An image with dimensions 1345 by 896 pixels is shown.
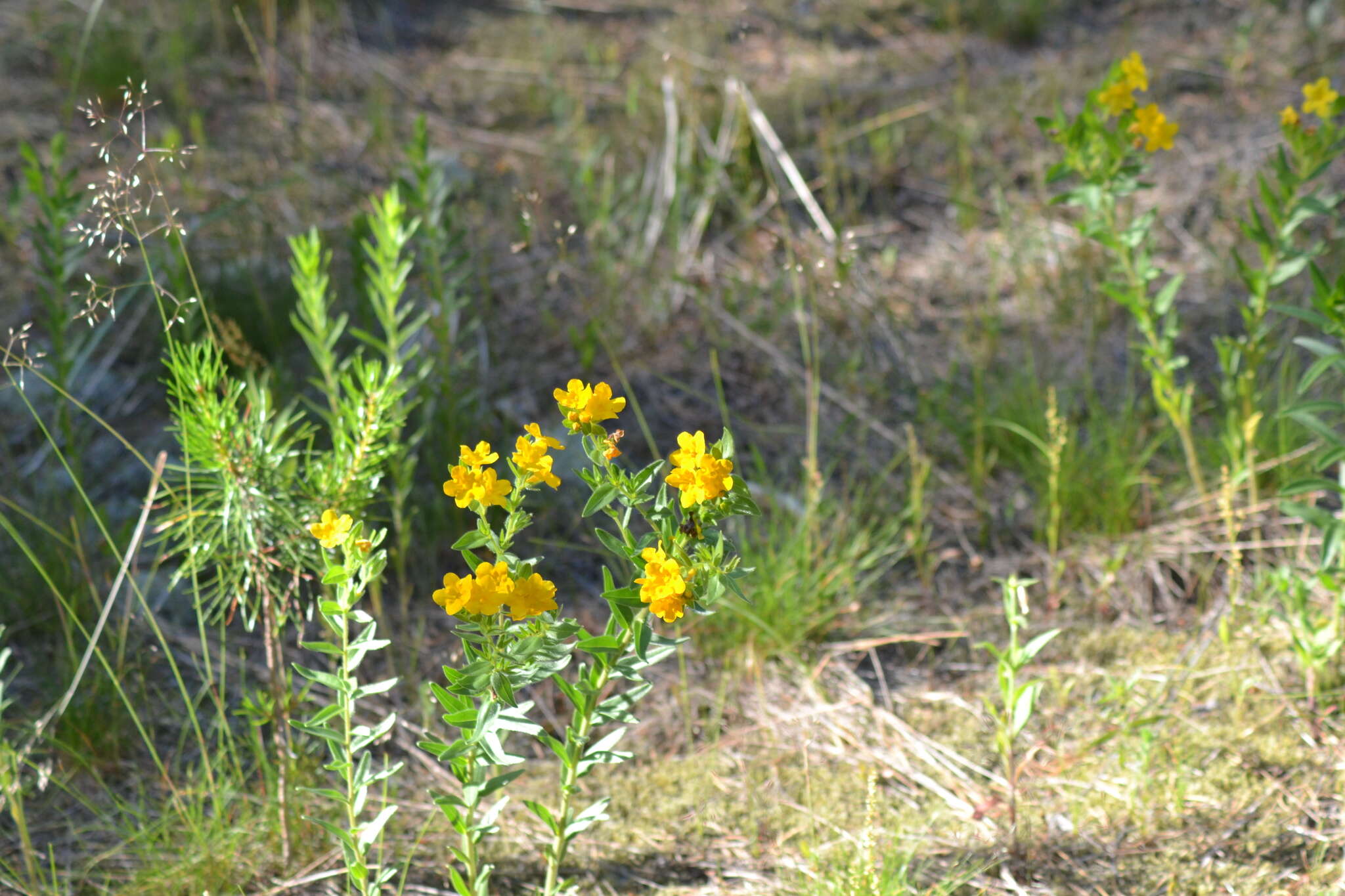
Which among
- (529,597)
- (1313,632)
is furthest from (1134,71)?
(529,597)

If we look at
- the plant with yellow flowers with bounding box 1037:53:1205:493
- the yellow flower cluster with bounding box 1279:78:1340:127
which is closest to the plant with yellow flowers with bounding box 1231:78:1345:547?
the yellow flower cluster with bounding box 1279:78:1340:127

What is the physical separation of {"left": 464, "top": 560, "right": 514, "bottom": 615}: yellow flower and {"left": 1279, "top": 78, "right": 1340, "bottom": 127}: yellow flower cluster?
5.70 feet

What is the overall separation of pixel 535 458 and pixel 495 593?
175 mm

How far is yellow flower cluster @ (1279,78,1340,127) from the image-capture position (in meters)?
2.03

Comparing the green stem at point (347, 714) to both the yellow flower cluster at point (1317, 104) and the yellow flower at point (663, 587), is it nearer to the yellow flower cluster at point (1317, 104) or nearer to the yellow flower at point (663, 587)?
the yellow flower at point (663, 587)

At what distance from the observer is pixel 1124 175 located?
212 cm

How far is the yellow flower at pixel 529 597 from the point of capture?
123 centimetres

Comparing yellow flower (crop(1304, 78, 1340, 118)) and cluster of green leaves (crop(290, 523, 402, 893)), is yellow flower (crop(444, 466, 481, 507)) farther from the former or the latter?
yellow flower (crop(1304, 78, 1340, 118))

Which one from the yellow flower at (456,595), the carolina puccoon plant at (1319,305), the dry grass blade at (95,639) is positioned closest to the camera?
the yellow flower at (456,595)

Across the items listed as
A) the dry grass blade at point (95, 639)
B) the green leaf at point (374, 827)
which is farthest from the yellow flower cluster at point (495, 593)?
the dry grass blade at point (95, 639)

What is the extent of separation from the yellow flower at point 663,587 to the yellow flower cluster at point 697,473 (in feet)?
0.24

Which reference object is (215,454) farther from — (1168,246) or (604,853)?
(1168,246)

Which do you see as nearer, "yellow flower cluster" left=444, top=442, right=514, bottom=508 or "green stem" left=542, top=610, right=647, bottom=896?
"yellow flower cluster" left=444, top=442, right=514, bottom=508

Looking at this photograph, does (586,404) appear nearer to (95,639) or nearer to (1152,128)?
(95,639)
